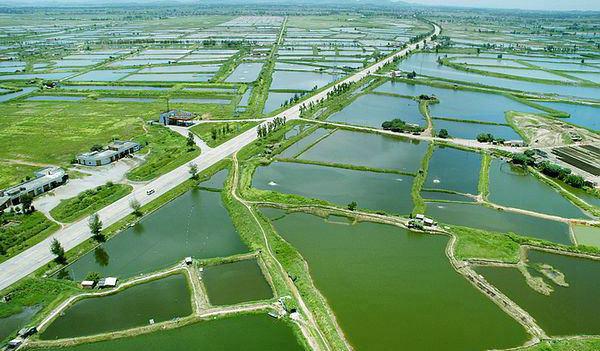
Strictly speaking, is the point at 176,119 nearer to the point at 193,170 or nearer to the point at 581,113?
the point at 193,170

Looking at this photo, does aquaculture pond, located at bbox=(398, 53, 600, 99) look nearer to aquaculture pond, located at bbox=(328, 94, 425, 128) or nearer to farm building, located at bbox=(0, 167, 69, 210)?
aquaculture pond, located at bbox=(328, 94, 425, 128)

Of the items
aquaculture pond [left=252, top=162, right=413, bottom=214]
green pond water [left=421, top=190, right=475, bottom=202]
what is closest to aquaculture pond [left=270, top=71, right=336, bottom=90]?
aquaculture pond [left=252, top=162, right=413, bottom=214]

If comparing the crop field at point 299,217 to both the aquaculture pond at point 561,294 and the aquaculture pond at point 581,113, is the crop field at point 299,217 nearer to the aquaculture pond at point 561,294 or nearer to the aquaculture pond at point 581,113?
the aquaculture pond at point 561,294

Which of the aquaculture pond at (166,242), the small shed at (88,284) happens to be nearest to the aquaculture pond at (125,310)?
the small shed at (88,284)

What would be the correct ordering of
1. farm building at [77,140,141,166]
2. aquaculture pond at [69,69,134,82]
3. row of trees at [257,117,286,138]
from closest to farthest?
farm building at [77,140,141,166]
row of trees at [257,117,286,138]
aquaculture pond at [69,69,134,82]

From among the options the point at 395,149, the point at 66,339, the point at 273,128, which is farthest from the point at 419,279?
the point at 273,128

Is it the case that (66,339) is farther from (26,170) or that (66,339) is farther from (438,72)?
(438,72)
